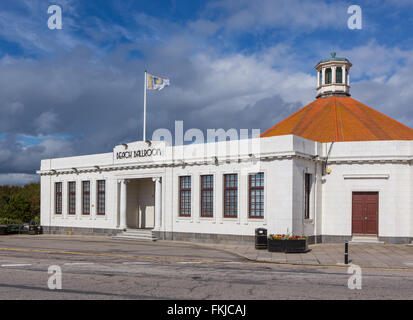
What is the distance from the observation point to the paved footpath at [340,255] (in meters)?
17.5

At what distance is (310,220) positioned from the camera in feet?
85.4

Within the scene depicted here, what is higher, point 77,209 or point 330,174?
point 330,174

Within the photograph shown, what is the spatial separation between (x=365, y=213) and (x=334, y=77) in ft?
56.3

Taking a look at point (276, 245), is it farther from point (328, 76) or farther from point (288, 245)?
point (328, 76)

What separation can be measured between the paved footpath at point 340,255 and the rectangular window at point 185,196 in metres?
4.33

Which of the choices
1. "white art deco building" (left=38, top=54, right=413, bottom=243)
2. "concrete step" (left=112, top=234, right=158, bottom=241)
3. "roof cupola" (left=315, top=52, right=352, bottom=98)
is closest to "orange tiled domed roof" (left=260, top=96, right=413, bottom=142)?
"white art deco building" (left=38, top=54, right=413, bottom=243)

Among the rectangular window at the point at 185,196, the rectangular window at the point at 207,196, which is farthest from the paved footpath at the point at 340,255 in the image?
the rectangular window at the point at 185,196

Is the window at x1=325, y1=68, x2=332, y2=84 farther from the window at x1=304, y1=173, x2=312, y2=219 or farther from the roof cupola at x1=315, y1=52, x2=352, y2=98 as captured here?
the window at x1=304, y1=173, x2=312, y2=219

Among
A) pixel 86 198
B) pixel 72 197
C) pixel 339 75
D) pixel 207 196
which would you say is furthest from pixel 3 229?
pixel 339 75

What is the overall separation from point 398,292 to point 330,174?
1640cm

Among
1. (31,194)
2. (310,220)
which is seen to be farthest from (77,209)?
(31,194)

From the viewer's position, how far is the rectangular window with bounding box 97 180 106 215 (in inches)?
1339

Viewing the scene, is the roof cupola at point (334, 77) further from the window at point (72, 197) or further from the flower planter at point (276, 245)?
the window at point (72, 197)
